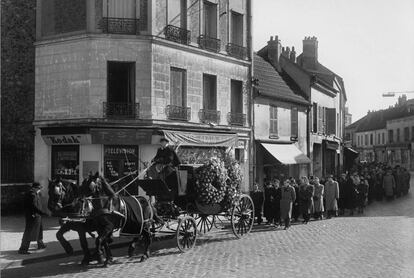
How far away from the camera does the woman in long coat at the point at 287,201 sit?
48.8ft

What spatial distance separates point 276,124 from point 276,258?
15.0 m

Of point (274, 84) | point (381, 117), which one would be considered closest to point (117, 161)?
point (274, 84)

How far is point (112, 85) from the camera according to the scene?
55.9ft

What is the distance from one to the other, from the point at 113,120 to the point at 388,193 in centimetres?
1432

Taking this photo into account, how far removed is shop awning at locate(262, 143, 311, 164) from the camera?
2292cm

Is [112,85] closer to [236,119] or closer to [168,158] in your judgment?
[236,119]

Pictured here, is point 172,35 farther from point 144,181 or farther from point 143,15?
point 144,181

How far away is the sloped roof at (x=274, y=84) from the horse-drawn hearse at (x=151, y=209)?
38.6ft

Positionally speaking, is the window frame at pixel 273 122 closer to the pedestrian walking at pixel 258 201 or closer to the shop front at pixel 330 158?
the shop front at pixel 330 158

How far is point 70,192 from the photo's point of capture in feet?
42.8

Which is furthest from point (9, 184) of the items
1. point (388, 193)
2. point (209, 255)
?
point (388, 193)

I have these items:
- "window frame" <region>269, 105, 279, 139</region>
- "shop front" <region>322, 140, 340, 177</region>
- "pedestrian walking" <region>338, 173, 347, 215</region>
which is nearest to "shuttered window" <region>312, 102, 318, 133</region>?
"shop front" <region>322, 140, 340, 177</region>

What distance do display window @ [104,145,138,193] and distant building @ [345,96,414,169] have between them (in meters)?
45.5

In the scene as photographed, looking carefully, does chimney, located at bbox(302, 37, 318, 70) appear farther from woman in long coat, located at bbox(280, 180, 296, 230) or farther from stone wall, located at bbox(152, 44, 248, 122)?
woman in long coat, located at bbox(280, 180, 296, 230)
